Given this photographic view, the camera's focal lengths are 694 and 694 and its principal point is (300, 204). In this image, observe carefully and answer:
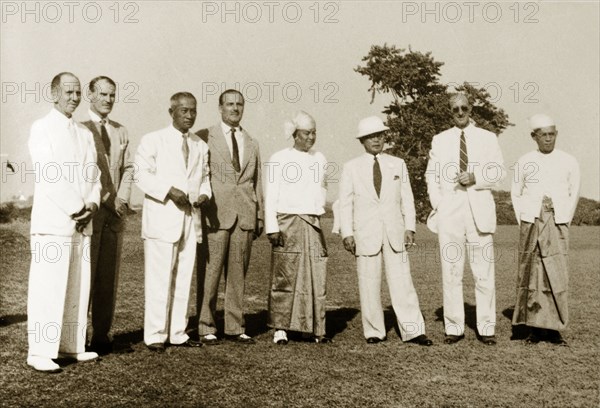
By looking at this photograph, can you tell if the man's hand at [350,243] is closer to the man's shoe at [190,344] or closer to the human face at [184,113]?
the man's shoe at [190,344]

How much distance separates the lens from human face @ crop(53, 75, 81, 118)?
5621 millimetres

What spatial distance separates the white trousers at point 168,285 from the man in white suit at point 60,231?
2.27ft

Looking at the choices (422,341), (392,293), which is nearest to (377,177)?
(392,293)

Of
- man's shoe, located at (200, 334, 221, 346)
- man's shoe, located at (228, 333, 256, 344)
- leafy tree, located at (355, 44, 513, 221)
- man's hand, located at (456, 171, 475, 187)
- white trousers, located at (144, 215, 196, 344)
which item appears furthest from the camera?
leafy tree, located at (355, 44, 513, 221)

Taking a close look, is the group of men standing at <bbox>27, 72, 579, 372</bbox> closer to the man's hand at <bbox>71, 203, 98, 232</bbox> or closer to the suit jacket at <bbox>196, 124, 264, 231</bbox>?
the suit jacket at <bbox>196, 124, 264, 231</bbox>

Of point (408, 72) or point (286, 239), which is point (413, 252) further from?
point (408, 72)

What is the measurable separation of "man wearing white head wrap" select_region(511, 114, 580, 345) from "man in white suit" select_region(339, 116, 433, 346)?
120 centimetres

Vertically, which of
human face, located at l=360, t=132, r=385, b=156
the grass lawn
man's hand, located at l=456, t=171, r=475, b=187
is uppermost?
human face, located at l=360, t=132, r=385, b=156

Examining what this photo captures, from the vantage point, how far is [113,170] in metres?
6.42

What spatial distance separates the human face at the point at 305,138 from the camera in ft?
23.1

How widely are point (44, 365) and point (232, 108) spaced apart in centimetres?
300

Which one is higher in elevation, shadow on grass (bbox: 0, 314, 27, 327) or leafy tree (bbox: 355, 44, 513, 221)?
leafy tree (bbox: 355, 44, 513, 221)

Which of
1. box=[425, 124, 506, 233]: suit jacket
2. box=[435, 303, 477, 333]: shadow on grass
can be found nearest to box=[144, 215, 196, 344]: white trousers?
box=[425, 124, 506, 233]: suit jacket

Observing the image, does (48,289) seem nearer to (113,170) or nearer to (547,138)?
(113,170)
